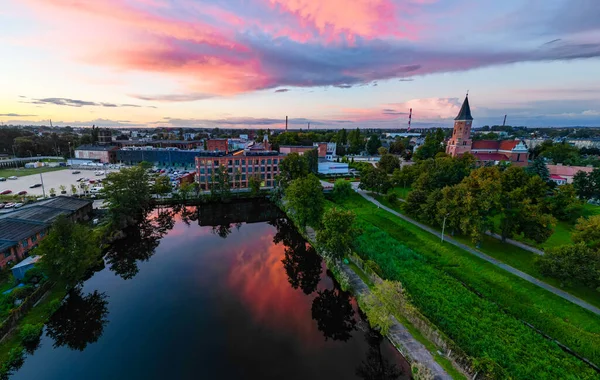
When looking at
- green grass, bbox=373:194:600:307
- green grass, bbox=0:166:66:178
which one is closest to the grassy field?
green grass, bbox=373:194:600:307

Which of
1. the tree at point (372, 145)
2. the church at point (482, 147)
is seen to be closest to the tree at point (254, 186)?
the church at point (482, 147)

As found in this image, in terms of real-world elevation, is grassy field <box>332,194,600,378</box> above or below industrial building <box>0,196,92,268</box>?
below

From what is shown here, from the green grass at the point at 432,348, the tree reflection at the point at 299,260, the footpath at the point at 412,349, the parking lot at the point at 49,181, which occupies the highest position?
the parking lot at the point at 49,181

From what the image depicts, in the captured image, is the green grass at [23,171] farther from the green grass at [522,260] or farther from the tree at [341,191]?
the green grass at [522,260]

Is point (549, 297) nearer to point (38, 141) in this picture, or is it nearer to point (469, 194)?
point (469, 194)

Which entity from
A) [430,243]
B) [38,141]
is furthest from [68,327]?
[38,141]

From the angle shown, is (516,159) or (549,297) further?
(516,159)

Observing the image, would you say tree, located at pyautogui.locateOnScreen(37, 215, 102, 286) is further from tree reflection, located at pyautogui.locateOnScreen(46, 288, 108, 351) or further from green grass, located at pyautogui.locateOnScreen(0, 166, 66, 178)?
green grass, located at pyautogui.locateOnScreen(0, 166, 66, 178)
